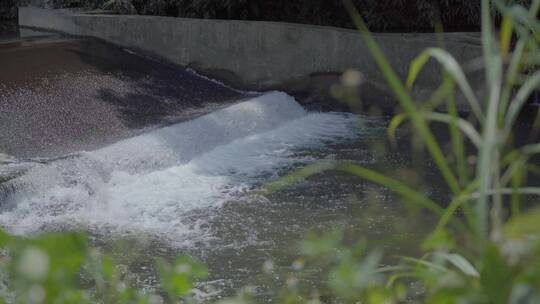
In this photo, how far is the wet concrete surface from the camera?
658cm

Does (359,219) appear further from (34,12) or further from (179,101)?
(34,12)

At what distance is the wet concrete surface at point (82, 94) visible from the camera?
658 centimetres

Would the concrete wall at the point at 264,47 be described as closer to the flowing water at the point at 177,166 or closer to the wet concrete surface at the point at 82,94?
the wet concrete surface at the point at 82,94

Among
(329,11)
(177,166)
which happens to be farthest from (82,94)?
(329,11)

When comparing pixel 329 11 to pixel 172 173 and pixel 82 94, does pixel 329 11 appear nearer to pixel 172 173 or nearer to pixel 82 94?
pixel 82 94

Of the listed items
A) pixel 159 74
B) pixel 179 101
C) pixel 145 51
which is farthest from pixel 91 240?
pixel 145 51

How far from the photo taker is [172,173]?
6.34 m

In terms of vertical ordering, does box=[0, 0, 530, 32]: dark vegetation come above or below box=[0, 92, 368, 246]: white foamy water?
above

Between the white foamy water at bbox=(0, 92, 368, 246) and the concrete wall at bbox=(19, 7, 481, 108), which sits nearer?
the white foamy water at bbox=(0, 92, 368, 246)

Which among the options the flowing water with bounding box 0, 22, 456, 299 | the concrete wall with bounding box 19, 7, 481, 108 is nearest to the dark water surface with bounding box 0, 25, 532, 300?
the flowing water with bounding box 0, 22, 456, 299

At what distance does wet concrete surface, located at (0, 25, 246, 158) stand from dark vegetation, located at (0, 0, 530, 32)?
131 cm

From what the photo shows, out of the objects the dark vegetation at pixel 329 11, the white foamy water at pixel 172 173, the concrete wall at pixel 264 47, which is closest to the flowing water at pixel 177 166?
the white foamy water at pixel 172 173

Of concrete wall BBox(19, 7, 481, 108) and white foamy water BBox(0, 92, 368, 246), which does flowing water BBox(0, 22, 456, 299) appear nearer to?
white foamy water BBox(0, 92, 368, 246)

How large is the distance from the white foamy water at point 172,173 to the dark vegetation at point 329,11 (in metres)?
2.49
